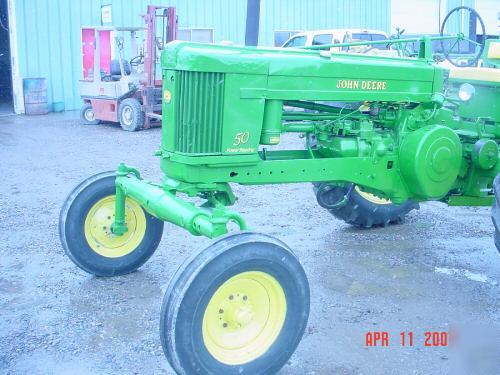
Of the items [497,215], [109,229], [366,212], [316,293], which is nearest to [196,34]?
[366,212]

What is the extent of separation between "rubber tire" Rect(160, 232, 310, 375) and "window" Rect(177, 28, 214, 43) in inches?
538

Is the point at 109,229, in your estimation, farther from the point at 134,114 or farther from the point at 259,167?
the point at 134,114

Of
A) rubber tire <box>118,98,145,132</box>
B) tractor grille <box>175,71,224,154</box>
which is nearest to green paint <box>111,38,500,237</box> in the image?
tractor grille <box>175,71,224,154</box>

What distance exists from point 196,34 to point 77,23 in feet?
9.63

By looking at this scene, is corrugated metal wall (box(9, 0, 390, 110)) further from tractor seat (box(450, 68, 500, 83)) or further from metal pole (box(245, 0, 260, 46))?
A: tractor seat (box(450, 68, 500, 83))

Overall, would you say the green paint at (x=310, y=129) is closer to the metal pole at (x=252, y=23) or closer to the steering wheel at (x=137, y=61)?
the metal pole at (x=252, y=23)

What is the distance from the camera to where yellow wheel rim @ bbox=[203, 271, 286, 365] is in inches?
125

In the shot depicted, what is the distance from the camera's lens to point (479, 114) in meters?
4.93

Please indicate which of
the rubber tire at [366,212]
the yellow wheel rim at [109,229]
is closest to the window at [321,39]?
the rubber tire at [366,212]

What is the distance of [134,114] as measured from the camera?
12320mm

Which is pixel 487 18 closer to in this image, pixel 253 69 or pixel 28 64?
pixel 28 64

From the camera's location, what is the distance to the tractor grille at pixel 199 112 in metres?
3.62

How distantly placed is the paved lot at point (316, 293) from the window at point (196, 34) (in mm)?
10093

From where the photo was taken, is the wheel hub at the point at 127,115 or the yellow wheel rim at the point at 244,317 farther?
the wheel hub at the point at 127,115
